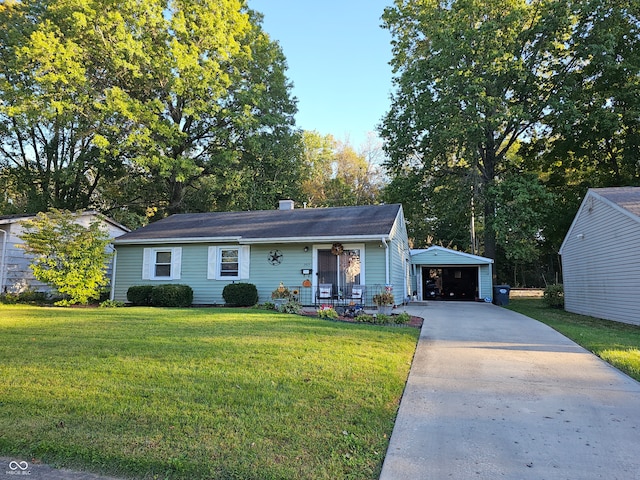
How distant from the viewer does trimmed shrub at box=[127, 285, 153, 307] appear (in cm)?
1369

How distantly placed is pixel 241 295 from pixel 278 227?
2.93 m

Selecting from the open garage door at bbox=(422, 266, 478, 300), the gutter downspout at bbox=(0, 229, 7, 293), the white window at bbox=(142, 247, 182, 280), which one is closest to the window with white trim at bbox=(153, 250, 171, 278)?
the white window at bbox=(142, 247, 182, 280)

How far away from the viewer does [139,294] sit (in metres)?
13.7

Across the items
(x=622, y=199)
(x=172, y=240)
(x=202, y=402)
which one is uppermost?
(x=622, y=199)

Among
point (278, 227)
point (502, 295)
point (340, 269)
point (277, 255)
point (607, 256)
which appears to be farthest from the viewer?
point (502, 295)

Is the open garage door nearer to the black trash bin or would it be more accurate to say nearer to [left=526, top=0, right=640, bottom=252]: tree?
the black trash bin

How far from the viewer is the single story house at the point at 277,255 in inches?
513

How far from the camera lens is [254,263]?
1408 cm

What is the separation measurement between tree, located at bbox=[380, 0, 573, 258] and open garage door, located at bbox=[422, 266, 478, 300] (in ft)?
12.8

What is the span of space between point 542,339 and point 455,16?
1858cm

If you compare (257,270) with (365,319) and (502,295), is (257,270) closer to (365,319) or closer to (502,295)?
(365,319)

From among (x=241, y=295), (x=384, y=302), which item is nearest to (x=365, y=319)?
(x=384, y=302)

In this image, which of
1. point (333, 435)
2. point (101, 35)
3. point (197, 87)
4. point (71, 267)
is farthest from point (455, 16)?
point (333, 435)

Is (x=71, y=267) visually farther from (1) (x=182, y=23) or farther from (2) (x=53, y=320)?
(1) (x=182, y=23)
